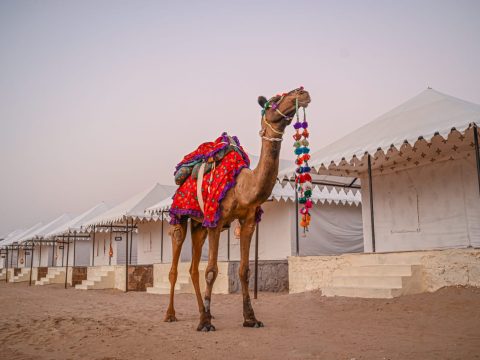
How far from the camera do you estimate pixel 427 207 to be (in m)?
11.4

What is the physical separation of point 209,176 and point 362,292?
3.23m

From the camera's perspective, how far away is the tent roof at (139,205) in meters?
20.5

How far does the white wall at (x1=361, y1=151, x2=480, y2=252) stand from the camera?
10.5 metres

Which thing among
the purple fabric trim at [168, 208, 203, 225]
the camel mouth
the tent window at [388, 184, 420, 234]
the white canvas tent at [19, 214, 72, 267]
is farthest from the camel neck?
the white canvas tent at [19, 214, 72, 267]

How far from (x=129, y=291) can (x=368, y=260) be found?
12.0m

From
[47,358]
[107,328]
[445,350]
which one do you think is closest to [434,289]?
[445,350]

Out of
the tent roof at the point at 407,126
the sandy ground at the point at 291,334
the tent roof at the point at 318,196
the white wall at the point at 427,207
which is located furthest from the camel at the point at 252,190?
the tent roof at the point at 318,196

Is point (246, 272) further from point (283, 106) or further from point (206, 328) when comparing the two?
point (283, 106)

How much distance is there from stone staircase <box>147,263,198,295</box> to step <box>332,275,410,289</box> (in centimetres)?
600

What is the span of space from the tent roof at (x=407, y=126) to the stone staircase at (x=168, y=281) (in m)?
5.61

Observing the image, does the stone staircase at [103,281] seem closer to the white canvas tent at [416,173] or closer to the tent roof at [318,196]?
the tent roof at [318,196]

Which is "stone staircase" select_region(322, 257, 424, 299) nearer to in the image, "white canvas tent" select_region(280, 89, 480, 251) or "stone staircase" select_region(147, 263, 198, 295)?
"white canvas tent" select_region(280, 89, 480, 251)

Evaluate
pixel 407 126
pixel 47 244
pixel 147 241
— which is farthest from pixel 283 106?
pixel 47 244

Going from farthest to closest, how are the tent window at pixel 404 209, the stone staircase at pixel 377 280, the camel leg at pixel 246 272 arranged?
the tent window at pixel 404 209, the stone staircase at pixel 377 280, the camel leg at pixel 246 272
